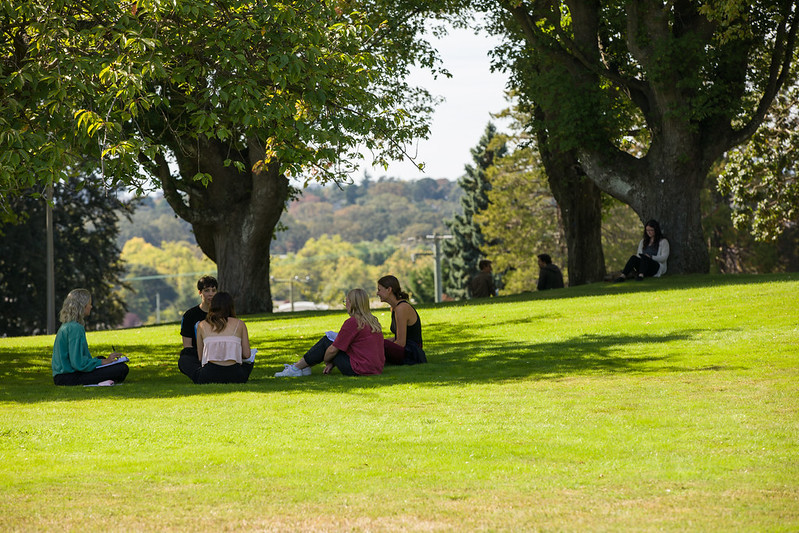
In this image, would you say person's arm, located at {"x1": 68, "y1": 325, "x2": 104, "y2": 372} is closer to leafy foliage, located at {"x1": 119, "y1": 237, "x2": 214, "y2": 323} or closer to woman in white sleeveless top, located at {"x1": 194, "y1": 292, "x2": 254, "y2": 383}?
woman in white sleeveless top, located at {"x1": 194, "y1": 292, "x2": 254, "y2": 383}

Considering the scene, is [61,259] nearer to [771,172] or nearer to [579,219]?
[579,219]

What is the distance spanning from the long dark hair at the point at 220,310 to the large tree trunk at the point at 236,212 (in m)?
15.6

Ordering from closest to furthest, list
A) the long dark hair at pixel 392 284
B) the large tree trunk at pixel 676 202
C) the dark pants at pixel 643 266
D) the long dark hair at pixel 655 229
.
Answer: the long dark hair at pixel 392 284
the long dark hair at pixel 655 229
the dark pants at pixel 643 266
the large tree trunk at pixel 676 202

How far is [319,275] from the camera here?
625 ft

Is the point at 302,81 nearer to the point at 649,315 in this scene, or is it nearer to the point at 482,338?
the point at 482,338

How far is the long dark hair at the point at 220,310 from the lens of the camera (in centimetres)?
1183

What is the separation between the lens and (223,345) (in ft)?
39.5

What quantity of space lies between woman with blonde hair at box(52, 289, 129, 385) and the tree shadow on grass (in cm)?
26

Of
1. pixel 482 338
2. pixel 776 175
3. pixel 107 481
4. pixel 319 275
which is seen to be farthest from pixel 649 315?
pixel 319 275

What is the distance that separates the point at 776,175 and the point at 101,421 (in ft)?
105

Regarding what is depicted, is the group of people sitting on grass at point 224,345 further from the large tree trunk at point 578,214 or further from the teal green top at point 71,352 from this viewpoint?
the large tree trunk at point 578,214

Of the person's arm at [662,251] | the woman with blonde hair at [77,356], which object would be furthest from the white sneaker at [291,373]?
the person's arm at [662,251]

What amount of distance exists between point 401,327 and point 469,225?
230 feet

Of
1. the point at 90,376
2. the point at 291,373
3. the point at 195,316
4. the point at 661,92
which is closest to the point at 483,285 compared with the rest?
the point at 661,92
